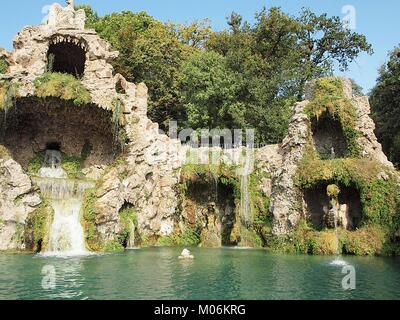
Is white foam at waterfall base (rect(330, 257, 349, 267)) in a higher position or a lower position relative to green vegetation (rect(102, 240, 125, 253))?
lower

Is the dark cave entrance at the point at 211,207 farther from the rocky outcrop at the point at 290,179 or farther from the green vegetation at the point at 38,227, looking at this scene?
the green vegetation at the point at 38,227

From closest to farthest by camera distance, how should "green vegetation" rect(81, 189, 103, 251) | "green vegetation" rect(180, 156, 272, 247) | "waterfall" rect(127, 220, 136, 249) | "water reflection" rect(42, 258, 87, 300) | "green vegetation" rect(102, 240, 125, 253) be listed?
"water reflection" rect(42, 258, 87, 300)
"green vegetation" rect(81, 189, 103, 251)
"green vegetation" rect(102, 240, 125, 253)
"waterfall" rect(127, 220, 136, 249)
"green vegetation" rect(180, 156, 272, 247)

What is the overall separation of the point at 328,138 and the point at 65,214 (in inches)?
569

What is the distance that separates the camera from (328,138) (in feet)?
80.6

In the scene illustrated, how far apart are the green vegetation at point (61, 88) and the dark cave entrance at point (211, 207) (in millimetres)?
7632

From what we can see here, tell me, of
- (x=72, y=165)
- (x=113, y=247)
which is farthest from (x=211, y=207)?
(x=72, y=165)

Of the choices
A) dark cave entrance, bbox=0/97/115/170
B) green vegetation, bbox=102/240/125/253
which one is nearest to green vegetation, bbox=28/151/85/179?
dark cave entrance, bbox=0/97/115/170

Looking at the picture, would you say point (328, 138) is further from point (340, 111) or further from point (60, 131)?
point (60, 131)

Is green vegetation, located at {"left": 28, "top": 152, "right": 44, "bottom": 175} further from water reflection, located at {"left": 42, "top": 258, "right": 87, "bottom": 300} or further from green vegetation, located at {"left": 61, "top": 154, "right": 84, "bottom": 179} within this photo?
water reflection, located at {"left": 42, "top": 258, "right": 87, "bottom": 300}

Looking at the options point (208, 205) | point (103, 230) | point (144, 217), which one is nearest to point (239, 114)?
point (208, 205)

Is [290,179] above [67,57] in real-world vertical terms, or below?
below

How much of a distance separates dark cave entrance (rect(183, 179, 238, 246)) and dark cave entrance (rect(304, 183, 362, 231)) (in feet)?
14.9

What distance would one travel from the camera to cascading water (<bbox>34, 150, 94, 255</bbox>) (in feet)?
63.9

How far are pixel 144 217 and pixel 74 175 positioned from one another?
5.04m
